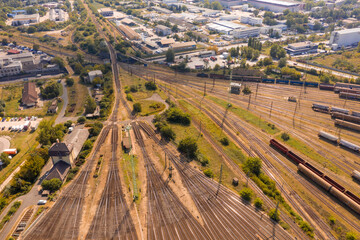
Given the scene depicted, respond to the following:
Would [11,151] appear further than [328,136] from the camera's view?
No

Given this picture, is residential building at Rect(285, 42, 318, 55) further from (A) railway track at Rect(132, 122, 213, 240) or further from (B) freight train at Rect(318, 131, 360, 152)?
(A) railway track at Rect(132, 122, 213, 240)

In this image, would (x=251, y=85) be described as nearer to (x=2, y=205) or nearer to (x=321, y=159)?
(x=321, y=159)

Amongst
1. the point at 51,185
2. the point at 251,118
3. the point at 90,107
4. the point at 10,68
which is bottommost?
the point at 51,185

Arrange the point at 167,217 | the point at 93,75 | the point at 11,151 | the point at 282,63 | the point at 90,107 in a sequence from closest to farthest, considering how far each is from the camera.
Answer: the point at 167,217 < the point at 11,151 < the point at 90,107 < the point at 93,75 < the point at 282,63

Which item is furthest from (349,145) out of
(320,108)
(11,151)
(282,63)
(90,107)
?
(11,151)

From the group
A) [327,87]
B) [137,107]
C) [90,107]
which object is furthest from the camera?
[327,87]

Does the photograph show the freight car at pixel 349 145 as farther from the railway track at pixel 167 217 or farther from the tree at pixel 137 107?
the tree at pixel 137 107

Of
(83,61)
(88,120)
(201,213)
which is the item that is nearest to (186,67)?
(83,61)

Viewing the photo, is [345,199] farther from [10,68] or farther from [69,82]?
[10,68]

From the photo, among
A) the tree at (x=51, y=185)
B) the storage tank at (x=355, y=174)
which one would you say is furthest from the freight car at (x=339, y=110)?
the tree at (x=51, y=185)

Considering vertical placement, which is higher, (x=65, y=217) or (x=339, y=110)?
(x=339, y=110)
